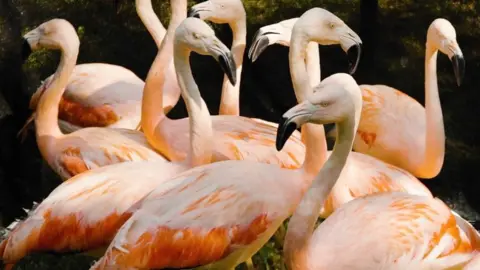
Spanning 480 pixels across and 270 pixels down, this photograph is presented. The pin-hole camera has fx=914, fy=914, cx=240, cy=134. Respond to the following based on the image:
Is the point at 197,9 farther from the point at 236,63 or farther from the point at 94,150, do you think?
the point at 94,150

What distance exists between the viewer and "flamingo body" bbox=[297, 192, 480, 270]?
11.8 ft

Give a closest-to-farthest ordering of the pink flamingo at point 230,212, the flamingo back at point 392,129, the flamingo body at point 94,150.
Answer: the pink flamingo at point 230,212, the flamingo body at point 94,150, the flamingo back at point 392,129

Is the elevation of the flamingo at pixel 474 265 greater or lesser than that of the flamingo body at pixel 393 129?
greater

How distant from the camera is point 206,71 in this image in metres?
7.77

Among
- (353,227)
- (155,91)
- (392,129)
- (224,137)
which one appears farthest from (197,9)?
(353,227)

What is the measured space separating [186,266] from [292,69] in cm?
126

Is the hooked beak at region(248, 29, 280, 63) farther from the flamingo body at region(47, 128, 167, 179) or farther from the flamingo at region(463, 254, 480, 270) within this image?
the flamingo at region(463, 254, 480, 270)

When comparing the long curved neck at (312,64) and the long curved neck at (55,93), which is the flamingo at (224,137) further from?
the long curved neck at (55,93)

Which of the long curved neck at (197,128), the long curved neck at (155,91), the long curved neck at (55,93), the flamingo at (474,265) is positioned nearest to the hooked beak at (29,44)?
the long curved neck at (55,93)

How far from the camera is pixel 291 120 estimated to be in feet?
11.5

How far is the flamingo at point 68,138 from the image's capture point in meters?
4.88

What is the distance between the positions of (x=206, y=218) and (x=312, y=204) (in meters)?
0.45

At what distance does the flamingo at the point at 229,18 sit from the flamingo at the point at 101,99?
0.55m

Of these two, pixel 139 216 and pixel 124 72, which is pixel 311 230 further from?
pixel 124 72
